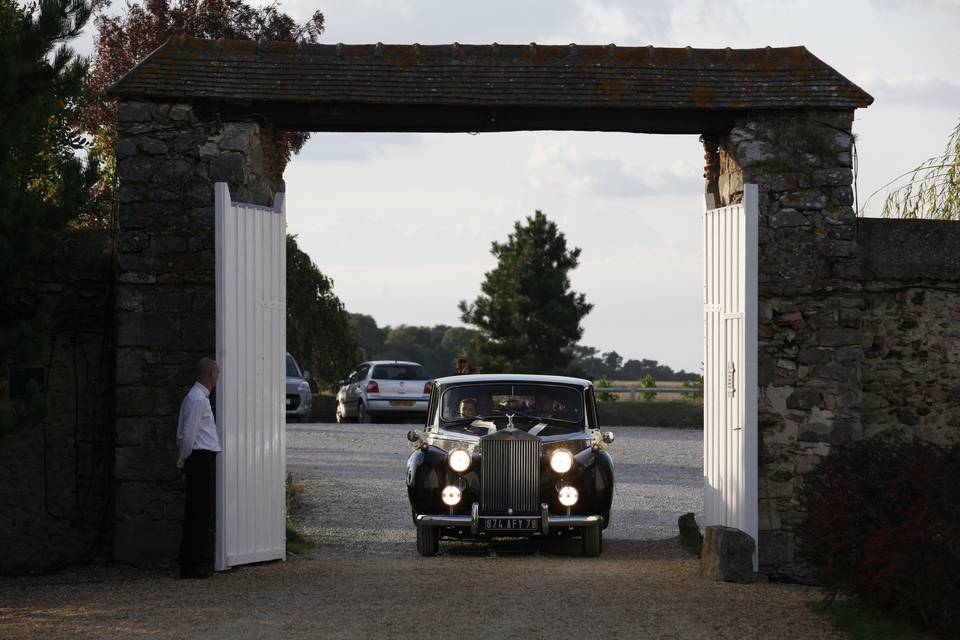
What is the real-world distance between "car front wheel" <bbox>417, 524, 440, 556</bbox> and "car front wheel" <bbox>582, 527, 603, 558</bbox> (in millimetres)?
1267

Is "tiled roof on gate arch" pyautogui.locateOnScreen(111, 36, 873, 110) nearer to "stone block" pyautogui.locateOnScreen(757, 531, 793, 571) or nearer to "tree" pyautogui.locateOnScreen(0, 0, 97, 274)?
"tree" pyautogui.locateOnScreen(0, 0, 97, 274)

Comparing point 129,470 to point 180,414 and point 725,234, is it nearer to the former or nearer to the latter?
point 180,414

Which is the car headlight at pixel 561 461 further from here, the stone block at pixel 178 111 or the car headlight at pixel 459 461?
the stone block at pixel 178 111

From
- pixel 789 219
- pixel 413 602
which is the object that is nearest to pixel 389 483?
pixel 789 219

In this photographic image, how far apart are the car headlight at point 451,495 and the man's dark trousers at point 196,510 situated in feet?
6.87

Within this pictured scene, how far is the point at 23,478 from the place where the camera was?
1131 centimetres

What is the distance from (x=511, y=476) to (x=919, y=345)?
3.61 meters

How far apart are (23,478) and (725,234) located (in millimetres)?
6115

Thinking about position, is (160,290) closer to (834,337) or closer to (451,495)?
(451,495)

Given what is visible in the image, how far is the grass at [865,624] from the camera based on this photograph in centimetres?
776

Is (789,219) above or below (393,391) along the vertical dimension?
above

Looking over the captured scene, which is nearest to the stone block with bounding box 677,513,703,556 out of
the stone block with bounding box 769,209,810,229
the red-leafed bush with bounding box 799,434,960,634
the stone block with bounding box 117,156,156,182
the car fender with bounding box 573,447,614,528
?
the car fender with bounding box 573,447,614,528

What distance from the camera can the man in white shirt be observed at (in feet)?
34.0

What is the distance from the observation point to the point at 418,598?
933 cm
